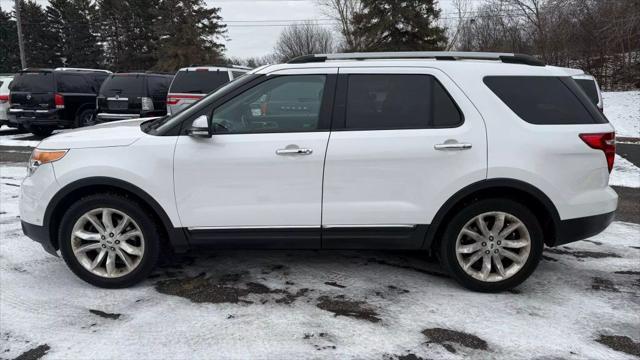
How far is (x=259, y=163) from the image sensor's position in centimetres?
372

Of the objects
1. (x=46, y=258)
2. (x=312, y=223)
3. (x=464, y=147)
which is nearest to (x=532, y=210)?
(x=464, y=147)

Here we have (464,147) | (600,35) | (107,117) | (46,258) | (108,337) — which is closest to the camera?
(108,337)

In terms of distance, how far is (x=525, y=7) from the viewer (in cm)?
2941

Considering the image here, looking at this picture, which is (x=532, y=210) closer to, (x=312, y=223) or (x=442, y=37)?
(x=312, y=223)

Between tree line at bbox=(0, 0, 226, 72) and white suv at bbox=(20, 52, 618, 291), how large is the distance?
41.9m

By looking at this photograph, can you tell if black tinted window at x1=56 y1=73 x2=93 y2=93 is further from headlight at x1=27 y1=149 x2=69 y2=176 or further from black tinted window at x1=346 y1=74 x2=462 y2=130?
black tinted window at x1=346 y1=74 x2=462 y2=130

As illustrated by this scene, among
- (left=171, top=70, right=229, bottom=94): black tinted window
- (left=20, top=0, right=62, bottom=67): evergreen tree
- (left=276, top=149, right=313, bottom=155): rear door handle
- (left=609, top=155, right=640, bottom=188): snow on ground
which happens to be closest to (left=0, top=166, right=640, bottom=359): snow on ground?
(left=276, top=149, right=313, bottom=155): rear door handle

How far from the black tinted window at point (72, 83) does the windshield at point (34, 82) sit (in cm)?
21

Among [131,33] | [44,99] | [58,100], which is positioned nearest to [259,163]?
[58,100]

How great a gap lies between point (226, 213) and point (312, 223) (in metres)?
0.66

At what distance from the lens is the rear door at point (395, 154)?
3.70 meters

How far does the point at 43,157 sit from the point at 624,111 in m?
20.9

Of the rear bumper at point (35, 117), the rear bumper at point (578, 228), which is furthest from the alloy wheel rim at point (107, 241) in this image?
the rear bumper at point (35, 117)

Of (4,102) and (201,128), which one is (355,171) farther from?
(4,102)
